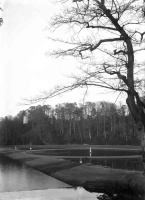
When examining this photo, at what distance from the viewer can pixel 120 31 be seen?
30.7 ft

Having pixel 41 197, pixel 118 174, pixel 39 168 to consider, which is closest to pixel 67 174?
pixel 118 174

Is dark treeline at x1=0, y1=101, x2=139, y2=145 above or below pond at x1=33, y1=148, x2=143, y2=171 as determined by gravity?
above

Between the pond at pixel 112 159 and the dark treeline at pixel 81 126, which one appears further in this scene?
the dark treeline at pixel 81 126

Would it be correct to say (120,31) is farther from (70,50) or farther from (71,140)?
(71,140)

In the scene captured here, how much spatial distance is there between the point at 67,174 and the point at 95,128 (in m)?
65.6

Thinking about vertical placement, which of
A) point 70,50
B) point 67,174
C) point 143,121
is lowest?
point 67,174

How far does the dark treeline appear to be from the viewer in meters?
79.0

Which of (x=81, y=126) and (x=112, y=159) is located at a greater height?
(x=81, y=126)

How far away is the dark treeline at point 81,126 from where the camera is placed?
79.0 m

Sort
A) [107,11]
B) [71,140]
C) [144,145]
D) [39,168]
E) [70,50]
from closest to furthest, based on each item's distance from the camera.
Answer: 1. [144,145]
2. [107,11]
3. [70,50]
4. [39,168]
5. [71,140]

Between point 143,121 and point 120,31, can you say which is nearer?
point 143,121

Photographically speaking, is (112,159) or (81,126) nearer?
(112,159)

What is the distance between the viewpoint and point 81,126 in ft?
297

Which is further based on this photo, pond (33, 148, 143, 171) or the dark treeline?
the dark treeline
